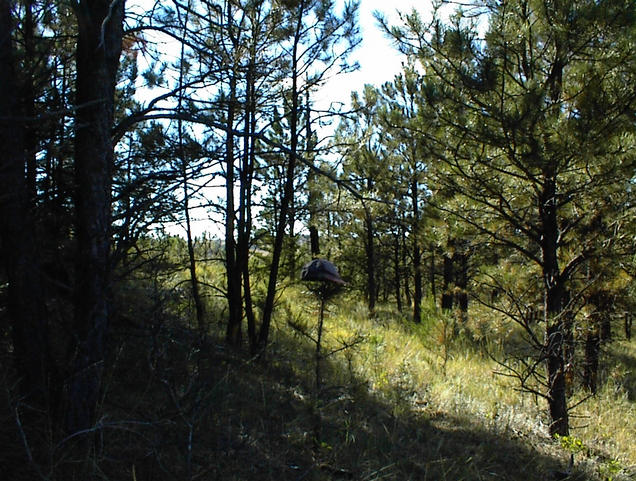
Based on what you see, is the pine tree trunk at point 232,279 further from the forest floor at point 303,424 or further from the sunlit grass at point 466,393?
the sunlit grass at point 466,393

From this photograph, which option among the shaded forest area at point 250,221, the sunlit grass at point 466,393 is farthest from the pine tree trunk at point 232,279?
the sunlit grass at point 466,393

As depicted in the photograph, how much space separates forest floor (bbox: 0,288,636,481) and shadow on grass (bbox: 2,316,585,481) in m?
0.02

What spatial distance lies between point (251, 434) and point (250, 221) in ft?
10.2

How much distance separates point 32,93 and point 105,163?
54.0 inches

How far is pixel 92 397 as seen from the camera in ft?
9.73

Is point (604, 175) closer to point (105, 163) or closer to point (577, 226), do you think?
point (577, 226)

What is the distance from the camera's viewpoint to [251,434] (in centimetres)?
423

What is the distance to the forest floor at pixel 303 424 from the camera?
3.12 meters

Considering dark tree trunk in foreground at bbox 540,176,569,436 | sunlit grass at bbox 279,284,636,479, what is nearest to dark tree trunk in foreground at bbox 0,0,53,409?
sunlit grass at bbox 279,284,636,479

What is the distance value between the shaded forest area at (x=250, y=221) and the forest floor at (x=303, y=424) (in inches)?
1.2

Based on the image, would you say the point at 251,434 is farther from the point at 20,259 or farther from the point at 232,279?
the point at 232,279

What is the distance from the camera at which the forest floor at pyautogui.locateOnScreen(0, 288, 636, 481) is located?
312 centimetres

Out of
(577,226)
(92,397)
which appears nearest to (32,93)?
(92,397)

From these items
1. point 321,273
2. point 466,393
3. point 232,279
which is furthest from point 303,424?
point 466,393
